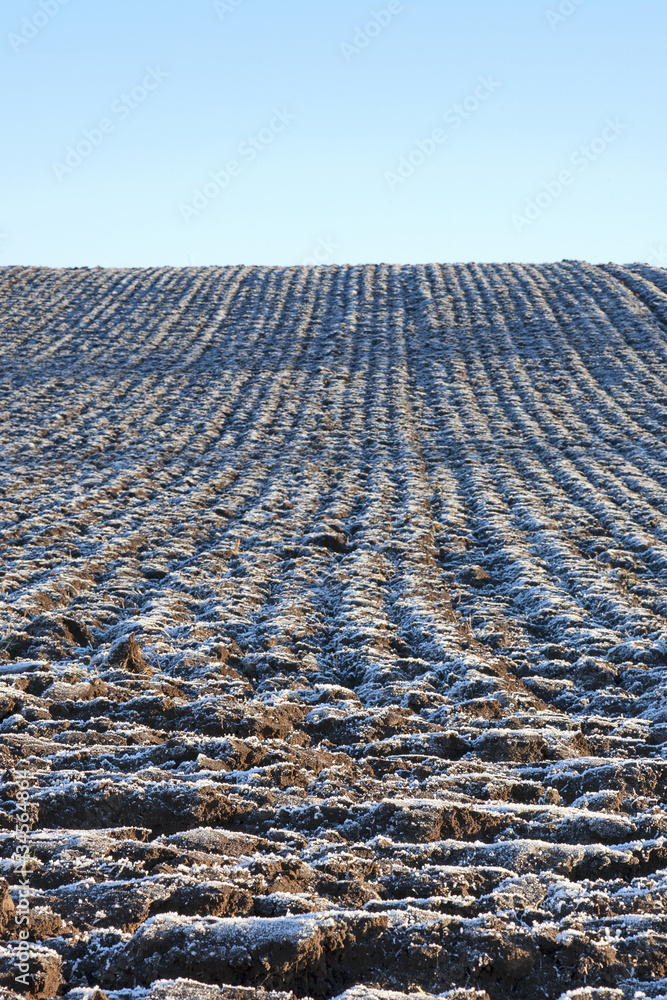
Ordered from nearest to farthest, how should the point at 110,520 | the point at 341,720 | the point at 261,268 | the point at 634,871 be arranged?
the point at 634,871
the point at 341,720
the point at 110,520
the point at 261,268

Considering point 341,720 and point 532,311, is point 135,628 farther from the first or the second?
point 532,311

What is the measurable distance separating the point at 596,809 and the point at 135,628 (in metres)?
2.99

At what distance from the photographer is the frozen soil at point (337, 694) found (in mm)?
2398

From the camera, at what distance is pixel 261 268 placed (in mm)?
22734

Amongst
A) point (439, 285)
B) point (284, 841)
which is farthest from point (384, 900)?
point (439, 285)

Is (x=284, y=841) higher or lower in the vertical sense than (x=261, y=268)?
lower

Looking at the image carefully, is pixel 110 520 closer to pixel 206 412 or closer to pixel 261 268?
pixel 206 412

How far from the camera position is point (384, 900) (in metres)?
2.67

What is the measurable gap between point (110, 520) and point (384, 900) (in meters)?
5.52

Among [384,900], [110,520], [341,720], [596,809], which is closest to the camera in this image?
[384,900]

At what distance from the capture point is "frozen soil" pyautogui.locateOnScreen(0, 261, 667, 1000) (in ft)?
7.87

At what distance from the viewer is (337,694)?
14.3ft

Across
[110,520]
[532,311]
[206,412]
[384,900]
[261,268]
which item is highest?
[261,268]

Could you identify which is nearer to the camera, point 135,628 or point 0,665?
point 0,665
